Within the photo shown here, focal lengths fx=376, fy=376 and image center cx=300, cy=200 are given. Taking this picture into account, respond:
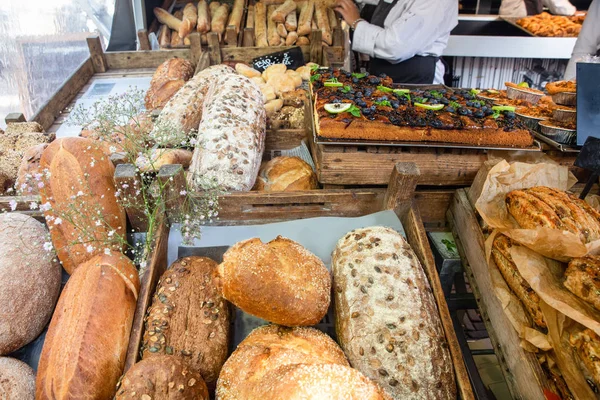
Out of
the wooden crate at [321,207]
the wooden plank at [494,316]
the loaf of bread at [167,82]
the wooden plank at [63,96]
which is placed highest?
the loaf of bread at [167,82]

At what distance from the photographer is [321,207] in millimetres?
2152

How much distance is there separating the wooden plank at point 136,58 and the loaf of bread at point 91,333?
12.5 ft

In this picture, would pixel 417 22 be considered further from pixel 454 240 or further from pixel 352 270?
pixel 352 270

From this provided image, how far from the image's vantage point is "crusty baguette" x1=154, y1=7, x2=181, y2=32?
530 centimetres

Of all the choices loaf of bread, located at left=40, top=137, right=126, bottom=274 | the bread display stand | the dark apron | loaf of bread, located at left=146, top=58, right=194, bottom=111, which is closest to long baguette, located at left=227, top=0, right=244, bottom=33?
loaf of bread, located at left=146, top=58, right=194, bottom=111

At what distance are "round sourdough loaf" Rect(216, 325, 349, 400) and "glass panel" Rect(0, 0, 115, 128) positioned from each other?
357cm

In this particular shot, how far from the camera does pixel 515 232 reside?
1594mm

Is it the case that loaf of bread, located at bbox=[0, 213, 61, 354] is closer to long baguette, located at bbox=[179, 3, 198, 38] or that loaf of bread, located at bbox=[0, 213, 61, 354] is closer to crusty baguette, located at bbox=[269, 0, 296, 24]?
long baguette, located at bbox=[179, 3, 198, 38]

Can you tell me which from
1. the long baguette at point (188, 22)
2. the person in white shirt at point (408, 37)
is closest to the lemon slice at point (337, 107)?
the person in white shirt at point (408, 37)

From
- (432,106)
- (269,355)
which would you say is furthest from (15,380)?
(432,106)

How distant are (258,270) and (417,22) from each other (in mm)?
3563

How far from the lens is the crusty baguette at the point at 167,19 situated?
17.4 ft

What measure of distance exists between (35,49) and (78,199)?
3.55 meters

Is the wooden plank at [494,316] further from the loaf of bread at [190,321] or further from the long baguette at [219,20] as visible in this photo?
the long baguette at [219,20]
